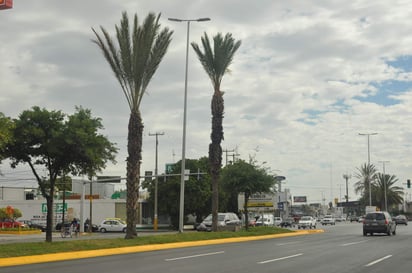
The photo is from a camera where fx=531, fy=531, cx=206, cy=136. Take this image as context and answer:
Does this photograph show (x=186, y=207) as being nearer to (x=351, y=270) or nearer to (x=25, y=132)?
(x=25, y=132)

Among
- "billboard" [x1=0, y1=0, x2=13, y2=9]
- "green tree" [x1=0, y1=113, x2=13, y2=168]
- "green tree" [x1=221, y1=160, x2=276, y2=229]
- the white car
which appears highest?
"billboard" [x1=0, y1=0, x2=13, y2=9]

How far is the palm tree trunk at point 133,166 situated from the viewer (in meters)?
27.9

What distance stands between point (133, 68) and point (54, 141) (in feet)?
18.6

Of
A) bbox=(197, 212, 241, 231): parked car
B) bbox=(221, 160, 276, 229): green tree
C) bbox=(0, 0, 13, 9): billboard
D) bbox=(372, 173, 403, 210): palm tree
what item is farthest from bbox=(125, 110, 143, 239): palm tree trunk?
bbox=(372, 173, 403, 210): palm tree

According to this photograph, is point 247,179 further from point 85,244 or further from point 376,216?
point 85,244

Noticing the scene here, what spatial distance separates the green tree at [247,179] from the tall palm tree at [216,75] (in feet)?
12.4

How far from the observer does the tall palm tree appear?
36.8m

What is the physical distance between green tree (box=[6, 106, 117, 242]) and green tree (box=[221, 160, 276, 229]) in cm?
1481

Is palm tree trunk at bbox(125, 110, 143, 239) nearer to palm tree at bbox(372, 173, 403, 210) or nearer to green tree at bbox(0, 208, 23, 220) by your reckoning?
green tree at bbox(0, 208, 23, 220)

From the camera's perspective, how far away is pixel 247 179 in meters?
40.2

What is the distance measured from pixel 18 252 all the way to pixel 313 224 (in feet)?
165

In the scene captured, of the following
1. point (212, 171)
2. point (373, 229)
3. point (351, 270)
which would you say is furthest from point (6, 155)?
point (373, 229)

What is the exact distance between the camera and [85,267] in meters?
16.4

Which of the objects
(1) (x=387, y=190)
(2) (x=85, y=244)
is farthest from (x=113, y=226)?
(1) (x=387, y=190)
